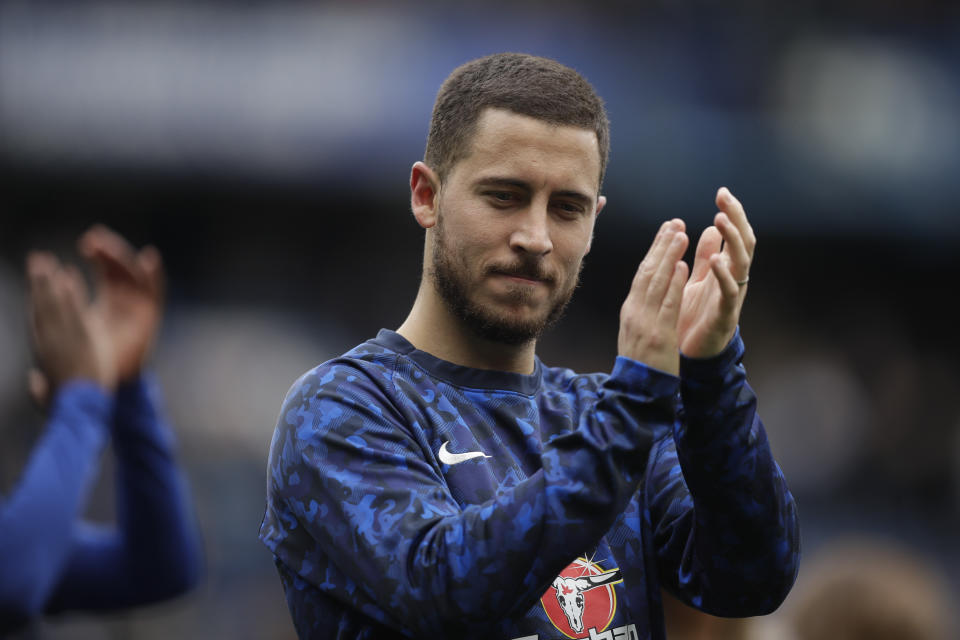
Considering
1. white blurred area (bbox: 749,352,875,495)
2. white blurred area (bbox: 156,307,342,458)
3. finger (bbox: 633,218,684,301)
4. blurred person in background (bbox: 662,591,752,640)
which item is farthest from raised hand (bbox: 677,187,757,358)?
white blurred area (bbox: 749,352,875,495)

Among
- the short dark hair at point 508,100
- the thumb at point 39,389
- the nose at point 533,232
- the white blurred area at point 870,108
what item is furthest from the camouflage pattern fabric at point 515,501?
the white blurred area at point 870,108

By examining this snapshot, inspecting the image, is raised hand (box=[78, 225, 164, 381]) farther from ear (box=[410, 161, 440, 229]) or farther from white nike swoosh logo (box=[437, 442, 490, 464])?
white nike swoosh logo (box=[437, 442, 490, 464])

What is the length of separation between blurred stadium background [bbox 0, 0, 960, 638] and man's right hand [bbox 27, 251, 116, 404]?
A: 7742mm

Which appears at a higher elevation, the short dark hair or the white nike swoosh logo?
the short dark hair

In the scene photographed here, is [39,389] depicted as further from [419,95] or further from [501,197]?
[419,95]

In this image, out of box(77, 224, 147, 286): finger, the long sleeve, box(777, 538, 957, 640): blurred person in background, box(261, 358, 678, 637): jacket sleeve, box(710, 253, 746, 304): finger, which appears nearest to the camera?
box(261, 358, 678, 637): jacket sleeve

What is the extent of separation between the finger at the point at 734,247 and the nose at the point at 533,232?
361 mm

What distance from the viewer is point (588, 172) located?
2.57 metres

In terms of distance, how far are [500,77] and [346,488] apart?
0.99 metres

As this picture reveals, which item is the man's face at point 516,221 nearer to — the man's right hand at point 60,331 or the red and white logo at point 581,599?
the red and white logo at point 581,599

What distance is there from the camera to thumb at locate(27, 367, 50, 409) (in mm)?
3140

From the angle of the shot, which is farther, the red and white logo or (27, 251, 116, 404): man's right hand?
(27, 251, 116, 404): man's right hand

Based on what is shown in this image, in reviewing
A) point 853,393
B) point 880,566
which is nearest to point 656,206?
point 853,393

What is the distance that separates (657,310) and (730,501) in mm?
472
